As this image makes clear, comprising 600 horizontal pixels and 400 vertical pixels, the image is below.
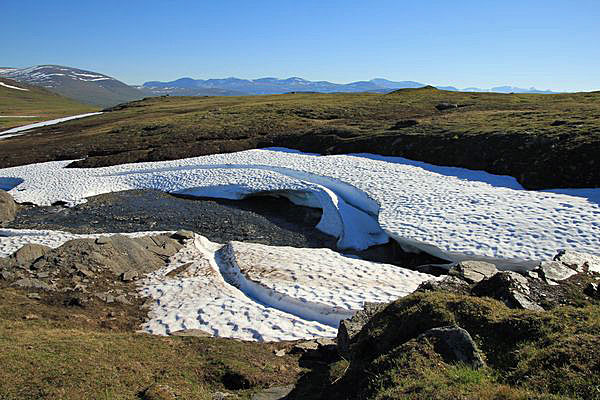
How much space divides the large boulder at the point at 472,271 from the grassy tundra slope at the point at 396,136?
1493 centimetres

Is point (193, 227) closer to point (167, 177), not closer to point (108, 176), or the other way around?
point (167, 177)

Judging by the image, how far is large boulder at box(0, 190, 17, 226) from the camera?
29011 millimetres

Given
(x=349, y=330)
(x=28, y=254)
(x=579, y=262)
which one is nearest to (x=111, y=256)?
(x=28, y=254)

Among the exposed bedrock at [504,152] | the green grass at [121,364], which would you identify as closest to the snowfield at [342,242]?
the exposed bedrock at [504,152]

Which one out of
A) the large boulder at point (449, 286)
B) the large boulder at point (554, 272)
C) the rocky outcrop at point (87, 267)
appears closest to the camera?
the large boulder at point (449, 286)

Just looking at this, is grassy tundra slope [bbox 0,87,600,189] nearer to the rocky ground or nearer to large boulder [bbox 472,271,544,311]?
the rocky ground

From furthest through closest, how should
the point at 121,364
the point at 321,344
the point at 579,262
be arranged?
the point at 579,262
the point at 321,344
the point at 121,364

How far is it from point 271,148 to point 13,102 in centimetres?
19899

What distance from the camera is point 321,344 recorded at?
13.0 meters

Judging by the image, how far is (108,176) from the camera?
134ft

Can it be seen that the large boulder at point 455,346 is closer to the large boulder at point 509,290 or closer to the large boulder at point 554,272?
the large boulder at point 509,290

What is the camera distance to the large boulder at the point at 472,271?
1326cm

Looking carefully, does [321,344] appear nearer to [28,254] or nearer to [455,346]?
[455,346]

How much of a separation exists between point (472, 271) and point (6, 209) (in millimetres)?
29828
